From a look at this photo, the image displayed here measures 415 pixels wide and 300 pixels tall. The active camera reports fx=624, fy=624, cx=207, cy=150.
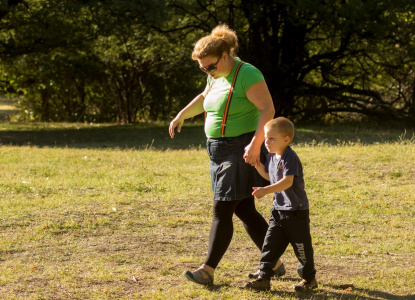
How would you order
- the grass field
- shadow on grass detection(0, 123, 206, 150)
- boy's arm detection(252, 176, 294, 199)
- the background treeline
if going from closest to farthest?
1. boy's arm detection(252, 176, 294, 199)
2. the grass field
3. shadow on grass detection(0, 123, 206, 150)
4. the background treeline

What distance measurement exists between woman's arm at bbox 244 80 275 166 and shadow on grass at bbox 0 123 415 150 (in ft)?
29.4

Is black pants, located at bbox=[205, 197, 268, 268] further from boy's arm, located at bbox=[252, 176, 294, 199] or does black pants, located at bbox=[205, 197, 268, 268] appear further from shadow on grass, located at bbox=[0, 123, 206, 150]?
shadow on grass, located at bbox=[0, 123, 206, 150]

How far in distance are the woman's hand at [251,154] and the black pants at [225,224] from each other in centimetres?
39

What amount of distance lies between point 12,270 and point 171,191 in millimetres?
3586

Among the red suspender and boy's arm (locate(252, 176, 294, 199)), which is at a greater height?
the red suspender

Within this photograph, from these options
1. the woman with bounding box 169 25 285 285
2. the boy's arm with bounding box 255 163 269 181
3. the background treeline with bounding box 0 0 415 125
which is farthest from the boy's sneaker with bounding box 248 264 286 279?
the background treeline with bounding box 0 0 415 125

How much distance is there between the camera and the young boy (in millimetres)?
4191

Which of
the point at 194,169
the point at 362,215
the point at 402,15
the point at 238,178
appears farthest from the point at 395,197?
the point at 402,15

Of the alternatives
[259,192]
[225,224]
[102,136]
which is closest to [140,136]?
[102,136]

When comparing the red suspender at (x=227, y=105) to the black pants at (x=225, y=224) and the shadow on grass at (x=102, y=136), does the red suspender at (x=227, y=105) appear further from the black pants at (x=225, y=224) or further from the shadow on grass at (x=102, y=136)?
the shadow on grass at (x=102, y=136)

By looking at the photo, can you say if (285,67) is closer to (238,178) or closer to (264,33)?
(264,33)

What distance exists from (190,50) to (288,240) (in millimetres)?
15014

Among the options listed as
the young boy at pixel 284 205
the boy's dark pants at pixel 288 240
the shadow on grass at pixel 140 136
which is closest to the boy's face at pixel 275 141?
the young boy at pixel 284 205

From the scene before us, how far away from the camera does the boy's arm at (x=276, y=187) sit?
4.12m
